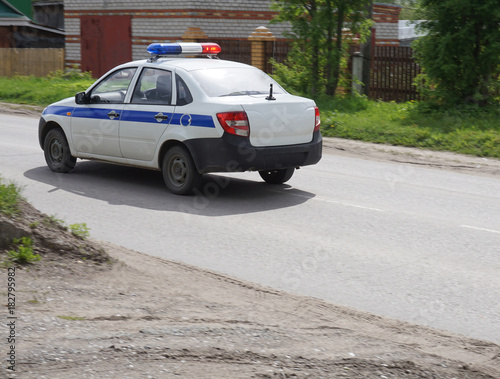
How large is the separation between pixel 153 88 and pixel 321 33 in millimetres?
10163

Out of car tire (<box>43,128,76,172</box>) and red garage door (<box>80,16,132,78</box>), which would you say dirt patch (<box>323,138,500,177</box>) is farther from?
red garage door (<box>80,16,132,78</box>)

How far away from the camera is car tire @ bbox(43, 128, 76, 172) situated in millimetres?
11312

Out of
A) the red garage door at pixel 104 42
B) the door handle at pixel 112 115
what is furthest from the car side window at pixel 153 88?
the red garage door at pixel 104 42

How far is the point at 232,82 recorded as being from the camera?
1007cm

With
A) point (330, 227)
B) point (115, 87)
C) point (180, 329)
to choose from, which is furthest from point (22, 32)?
point (180, 329)

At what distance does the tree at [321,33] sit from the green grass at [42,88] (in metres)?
7.10

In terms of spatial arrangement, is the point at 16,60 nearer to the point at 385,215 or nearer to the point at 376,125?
the point at 376,125

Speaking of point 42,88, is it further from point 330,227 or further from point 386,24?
point 330,227

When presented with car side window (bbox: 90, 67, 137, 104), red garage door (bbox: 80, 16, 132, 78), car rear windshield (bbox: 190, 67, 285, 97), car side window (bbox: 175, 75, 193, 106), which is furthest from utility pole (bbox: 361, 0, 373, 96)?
red garage door (bbox: 80, 16, 132, 78)

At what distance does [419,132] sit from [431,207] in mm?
5887

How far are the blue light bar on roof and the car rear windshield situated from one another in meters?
0.81

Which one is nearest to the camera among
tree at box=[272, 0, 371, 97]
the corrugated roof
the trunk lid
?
the trunk lid

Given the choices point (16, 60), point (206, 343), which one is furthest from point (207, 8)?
point (206, 343)

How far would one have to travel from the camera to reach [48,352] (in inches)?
169
